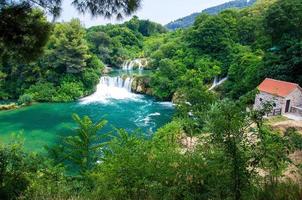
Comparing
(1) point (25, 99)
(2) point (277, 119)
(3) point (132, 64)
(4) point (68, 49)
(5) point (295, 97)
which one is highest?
(4) point (68, 49)

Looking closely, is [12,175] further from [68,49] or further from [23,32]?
[68,49]

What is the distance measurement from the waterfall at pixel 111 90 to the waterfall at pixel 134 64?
8026mm

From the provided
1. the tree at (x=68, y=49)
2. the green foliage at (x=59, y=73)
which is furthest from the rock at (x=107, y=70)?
the tree at (x=68, y=49)

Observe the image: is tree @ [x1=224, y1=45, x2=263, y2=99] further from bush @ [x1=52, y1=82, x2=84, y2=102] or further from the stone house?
bush @ [x1=52, y1=82, x2=84, y2=102]

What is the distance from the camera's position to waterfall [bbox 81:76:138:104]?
26.6 metres

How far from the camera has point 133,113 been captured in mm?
21281

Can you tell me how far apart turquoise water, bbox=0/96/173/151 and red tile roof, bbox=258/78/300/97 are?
240 inches

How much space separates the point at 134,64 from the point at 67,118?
1825 cm

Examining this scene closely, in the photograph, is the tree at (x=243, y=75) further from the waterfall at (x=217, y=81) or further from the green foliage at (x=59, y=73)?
the green foliage at (x=59, y=73)

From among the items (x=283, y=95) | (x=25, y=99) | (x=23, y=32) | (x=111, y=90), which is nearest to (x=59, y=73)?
(x=111, y=90)

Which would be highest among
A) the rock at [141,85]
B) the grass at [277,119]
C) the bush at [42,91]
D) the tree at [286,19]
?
the tree at [286,19]

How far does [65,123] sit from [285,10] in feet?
49.6

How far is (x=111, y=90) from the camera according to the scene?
29.0 m

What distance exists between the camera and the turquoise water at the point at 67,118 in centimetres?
1698
